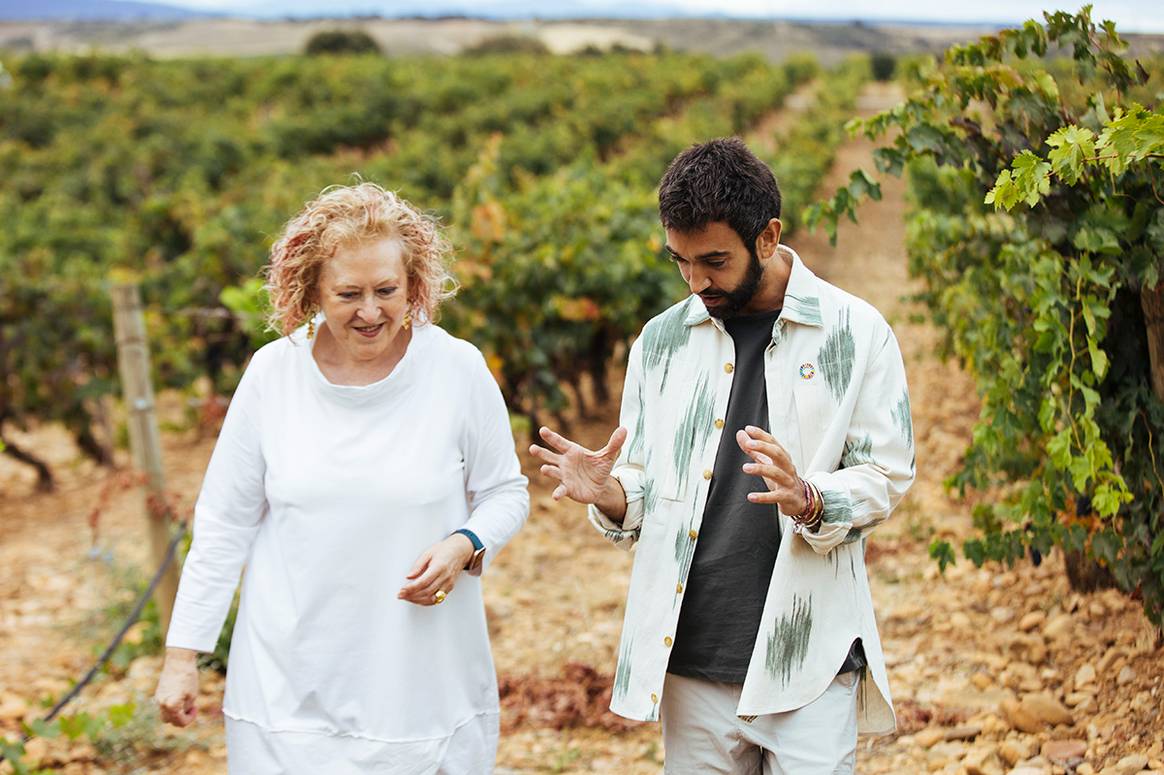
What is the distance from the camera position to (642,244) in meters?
7.88

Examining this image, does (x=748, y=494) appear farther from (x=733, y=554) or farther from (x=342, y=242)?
(x=342, y=242)

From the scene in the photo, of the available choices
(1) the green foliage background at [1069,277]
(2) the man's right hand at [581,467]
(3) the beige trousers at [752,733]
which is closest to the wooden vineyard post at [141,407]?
(1) the green foliage background at [1069,277]

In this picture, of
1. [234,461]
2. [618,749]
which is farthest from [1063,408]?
[234,461]

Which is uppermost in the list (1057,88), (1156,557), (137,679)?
(1057,88)

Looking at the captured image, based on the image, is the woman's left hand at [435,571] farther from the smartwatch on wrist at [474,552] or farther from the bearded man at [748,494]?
the bearded man at [748,494]

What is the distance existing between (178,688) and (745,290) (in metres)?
1.49

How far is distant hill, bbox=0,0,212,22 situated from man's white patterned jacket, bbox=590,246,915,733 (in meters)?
46.1

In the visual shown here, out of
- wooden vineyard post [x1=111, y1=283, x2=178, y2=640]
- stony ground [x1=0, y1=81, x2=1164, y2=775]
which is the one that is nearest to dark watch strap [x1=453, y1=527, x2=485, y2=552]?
stony ground [x1=0, y1=81, x2=1164, y2=775]

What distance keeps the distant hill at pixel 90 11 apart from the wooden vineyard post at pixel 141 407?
43.0 m

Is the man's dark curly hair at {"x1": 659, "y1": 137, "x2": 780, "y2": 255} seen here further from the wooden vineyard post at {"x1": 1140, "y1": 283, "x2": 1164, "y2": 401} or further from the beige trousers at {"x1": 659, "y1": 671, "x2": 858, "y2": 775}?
the wooden vineyard post at {"x1": 1140, "y1": 283, "x2": 1164, "y2": 401}

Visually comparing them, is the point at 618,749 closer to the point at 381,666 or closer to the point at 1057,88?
the point at 381,666

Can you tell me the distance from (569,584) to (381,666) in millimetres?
3339

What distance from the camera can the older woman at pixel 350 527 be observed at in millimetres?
2553

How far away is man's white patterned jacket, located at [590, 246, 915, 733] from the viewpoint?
7.25 ft
